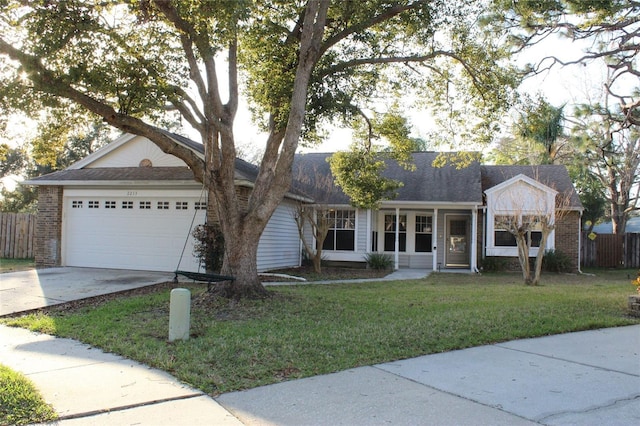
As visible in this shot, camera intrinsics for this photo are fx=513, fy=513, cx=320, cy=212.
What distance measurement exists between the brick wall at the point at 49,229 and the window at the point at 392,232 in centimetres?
1212

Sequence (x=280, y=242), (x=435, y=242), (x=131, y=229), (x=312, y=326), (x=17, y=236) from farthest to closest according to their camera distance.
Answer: (x=17, y=236), (x=435, y=242), (x=280, y=242), (x=131, y=229), (x=312, y=326)

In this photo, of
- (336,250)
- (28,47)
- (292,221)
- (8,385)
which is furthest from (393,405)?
(336,250)

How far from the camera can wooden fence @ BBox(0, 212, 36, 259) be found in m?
20.5

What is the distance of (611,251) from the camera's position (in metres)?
24.0

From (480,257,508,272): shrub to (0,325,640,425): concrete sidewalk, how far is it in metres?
13.4

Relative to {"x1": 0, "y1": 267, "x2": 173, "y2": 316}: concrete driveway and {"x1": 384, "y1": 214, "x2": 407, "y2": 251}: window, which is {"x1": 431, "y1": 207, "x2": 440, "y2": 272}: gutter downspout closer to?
{"x1": 384, "y1": 214, "x2": 407, "y2": 251}: window

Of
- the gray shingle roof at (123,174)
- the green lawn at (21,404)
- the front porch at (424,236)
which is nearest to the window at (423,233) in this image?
the front porch at (424,236)

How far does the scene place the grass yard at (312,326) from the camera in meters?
5.86

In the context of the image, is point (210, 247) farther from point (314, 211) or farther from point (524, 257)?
point (524, 257)

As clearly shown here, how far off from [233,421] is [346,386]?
1.36m

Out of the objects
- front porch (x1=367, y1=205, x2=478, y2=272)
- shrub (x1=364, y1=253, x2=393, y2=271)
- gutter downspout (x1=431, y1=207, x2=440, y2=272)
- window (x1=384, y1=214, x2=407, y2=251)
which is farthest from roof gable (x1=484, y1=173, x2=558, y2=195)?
shrub (x1=364, y1=253, x2=393, y2=271)

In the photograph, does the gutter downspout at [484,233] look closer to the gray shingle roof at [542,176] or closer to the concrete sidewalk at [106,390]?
the gray shingle roof at [542,176]

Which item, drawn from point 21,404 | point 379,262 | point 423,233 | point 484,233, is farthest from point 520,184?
point 21,404

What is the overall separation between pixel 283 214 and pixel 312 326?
10.6 m
